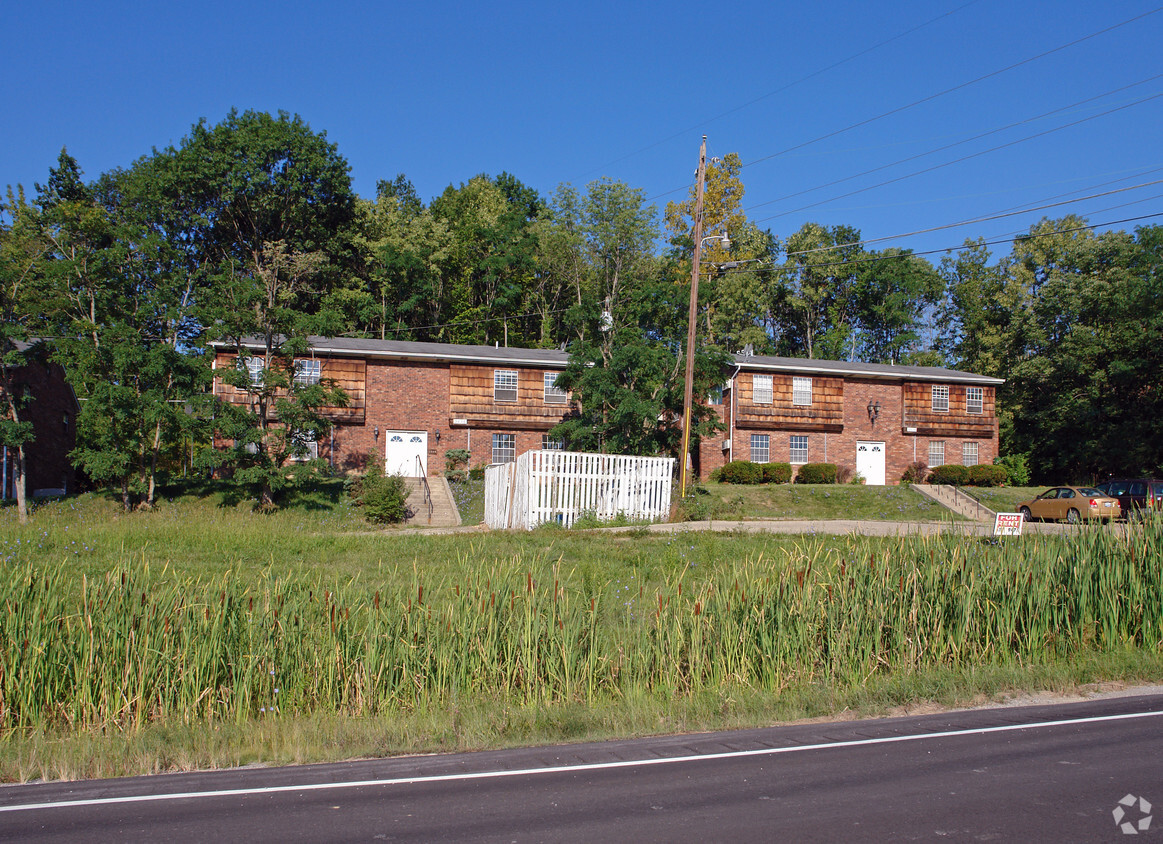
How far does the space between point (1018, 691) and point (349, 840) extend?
7462mm

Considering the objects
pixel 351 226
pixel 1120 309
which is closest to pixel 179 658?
pixel 1120 309

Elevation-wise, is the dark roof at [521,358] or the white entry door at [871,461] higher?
the dark roof at [521,358]

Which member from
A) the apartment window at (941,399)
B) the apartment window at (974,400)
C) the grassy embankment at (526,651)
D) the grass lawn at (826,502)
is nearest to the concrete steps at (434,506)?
the grass lawn at (826,502)

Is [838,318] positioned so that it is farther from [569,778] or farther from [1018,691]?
[569,778]

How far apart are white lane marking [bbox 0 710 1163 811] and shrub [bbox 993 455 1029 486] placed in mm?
37355

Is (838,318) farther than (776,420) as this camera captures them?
Yes

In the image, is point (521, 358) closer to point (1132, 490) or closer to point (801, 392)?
point (801, 392)

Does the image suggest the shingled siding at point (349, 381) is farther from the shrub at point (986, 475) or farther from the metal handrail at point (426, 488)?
the shrub at point (986, 475)

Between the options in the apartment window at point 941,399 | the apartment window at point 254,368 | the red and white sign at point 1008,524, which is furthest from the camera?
the apartment window at point 941,399

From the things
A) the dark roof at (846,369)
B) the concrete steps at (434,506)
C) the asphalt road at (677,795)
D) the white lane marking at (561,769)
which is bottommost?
the white lane marking at (561,769)

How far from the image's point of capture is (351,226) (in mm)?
52344

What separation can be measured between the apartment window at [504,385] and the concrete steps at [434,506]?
4.74m

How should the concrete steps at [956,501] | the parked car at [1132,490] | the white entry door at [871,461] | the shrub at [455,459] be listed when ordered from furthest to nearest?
1. the white entry door at [871,461]
2. the shrub at [455,459]
3. the concrete steps at [956,501]
4. the parked car at [1132,490]

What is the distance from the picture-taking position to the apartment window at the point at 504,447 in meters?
36.0
